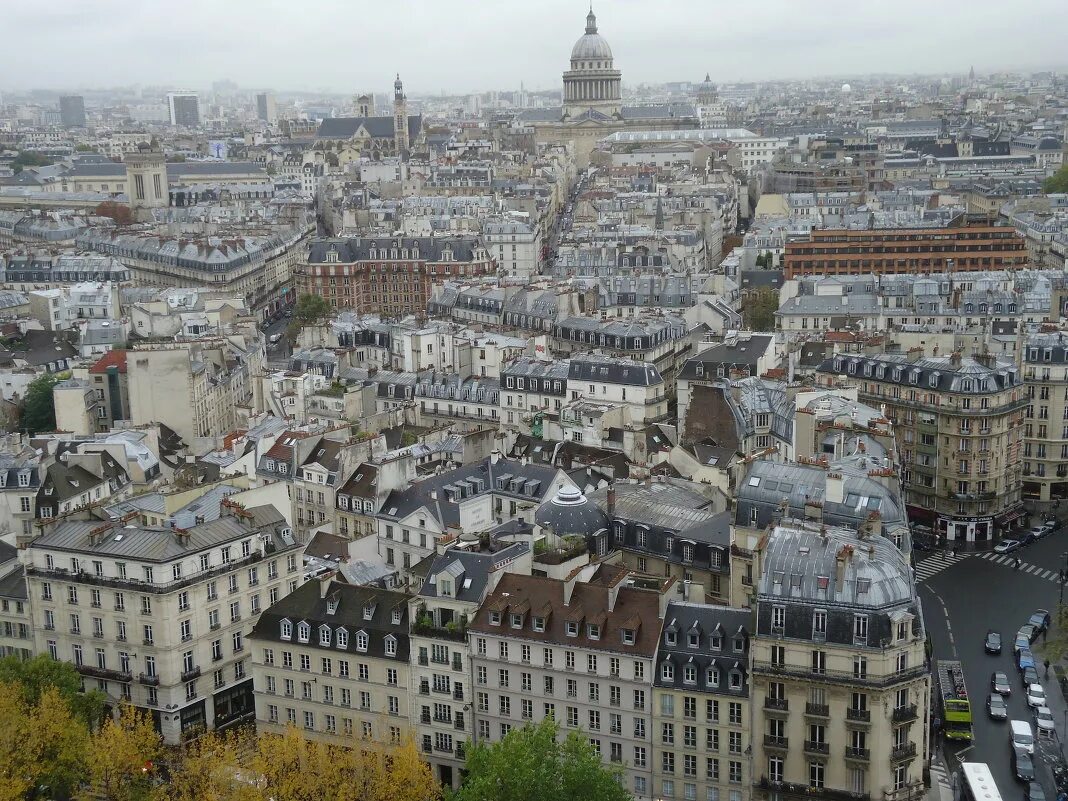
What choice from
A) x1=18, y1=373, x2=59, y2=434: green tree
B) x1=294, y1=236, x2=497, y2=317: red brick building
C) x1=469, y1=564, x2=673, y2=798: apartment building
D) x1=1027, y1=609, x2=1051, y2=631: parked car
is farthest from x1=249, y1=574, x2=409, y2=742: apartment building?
x1=294, y1=236, x2=497, y2=317: red brick building

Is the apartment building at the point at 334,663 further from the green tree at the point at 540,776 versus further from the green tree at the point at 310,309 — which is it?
the green tree at the point at 310,309

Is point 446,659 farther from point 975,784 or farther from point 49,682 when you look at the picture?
point 975,784

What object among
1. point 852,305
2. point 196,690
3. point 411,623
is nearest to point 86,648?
point 196,690

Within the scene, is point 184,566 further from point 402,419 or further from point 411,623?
point 402,419

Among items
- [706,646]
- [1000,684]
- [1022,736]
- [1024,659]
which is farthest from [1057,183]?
[706,646]

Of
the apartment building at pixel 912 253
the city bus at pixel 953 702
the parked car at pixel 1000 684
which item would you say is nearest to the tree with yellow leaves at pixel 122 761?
the city bus at pixel 953 702

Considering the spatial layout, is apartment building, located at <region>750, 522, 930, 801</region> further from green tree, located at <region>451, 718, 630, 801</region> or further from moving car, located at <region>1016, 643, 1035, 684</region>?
moving car, located at <region>1016, 643, 1035, 684</region>
